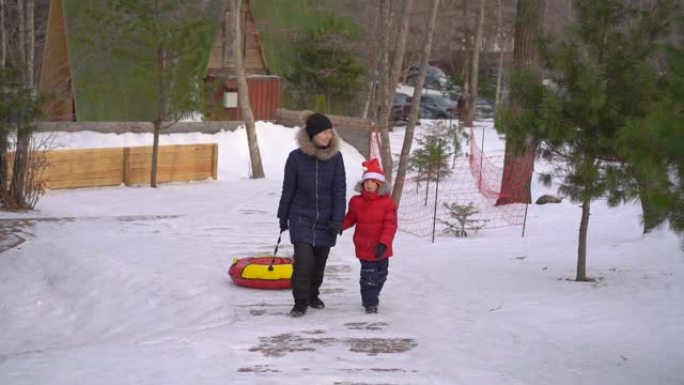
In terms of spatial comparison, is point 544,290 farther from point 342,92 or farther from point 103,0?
point 342,92

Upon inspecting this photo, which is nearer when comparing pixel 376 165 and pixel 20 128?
pixel 376 165

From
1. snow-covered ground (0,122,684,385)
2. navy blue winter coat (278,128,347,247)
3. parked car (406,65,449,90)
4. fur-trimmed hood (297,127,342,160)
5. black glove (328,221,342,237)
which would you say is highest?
parked car (406,65,449,90)

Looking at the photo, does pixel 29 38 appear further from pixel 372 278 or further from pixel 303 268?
pixel 372 278

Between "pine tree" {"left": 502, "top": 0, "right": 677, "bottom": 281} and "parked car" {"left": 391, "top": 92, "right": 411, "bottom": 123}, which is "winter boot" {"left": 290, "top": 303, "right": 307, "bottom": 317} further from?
"parked car" {"left": 391, "top": 92, "right": 411, "bottom": 123}

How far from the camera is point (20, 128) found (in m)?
12.6

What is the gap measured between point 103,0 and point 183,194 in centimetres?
885

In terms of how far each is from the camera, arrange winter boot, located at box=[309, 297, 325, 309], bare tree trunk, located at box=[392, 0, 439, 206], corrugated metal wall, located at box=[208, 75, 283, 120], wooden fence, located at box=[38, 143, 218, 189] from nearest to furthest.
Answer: winter boot, located at box=[309, 297, 325, 309] < bare tree trunk, located at box=[392, 0, 439, 206] < wooden fence, located at box=[38, 143, 218, 189] < corrugated metal wall, located at box=[208, 75, 283, 120]

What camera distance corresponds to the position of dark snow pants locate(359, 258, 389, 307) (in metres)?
8.48

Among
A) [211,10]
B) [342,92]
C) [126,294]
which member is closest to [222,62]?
[211,10]

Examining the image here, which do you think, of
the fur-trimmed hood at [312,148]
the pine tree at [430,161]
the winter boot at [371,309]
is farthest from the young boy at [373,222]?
the pine tree at [430,161]

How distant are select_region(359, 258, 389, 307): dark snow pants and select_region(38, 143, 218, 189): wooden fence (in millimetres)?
11511

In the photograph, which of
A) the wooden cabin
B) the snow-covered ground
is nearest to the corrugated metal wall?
the wooden cabin

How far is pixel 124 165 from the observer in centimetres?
2116

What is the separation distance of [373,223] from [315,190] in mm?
569
